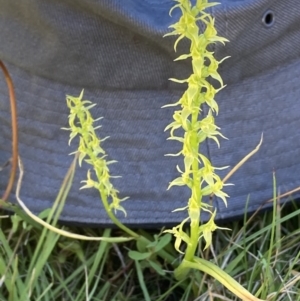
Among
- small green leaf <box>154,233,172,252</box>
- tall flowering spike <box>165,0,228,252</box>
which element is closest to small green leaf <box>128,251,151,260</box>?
small green leaf <box>154,233,172,252</box>

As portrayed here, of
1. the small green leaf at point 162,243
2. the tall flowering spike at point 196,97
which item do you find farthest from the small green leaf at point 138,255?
the tall flowering spike at point 196,97

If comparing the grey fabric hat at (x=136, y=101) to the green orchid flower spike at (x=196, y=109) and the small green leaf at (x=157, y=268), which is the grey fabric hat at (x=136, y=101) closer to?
the small green leaf at (x=157, y=268)

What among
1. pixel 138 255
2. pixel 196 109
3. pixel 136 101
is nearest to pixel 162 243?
pixel 138 255

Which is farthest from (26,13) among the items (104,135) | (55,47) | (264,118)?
(264,118)

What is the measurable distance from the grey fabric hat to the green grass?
4 centimetres

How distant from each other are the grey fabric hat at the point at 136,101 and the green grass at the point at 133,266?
0.04 meters

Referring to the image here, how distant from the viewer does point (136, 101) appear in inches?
27.0

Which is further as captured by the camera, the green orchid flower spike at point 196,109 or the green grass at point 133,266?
the green grass at point 133,266

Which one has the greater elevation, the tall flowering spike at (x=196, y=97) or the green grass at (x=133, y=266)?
the tall flowering spike at (x=196, y=97)

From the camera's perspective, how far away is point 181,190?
0.69 meters

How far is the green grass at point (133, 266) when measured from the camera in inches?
25.1

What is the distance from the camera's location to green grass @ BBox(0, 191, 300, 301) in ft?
2.09

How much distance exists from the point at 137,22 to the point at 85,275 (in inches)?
10.8

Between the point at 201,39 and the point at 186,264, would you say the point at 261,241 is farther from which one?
the point at 201,39
